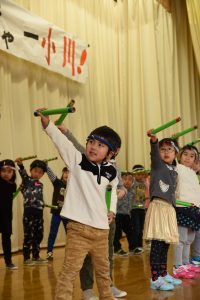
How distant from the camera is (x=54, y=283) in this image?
3084mm

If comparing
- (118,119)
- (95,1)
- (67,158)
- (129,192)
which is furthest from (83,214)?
(95,1)

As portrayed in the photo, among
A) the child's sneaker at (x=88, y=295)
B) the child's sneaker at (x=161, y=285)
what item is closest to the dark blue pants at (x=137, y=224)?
the child's sneaker at (x=161, y=285)

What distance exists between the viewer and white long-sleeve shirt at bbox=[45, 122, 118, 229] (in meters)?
2.04

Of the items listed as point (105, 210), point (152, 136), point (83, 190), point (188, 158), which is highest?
point (152, 136)

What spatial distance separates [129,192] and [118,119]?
1.88 m

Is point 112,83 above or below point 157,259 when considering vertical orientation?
above

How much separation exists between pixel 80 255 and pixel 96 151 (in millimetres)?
491

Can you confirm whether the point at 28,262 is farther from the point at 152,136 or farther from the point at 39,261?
the point at 152,136

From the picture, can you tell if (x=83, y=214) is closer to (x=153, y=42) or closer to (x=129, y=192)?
(x=129, y=192)

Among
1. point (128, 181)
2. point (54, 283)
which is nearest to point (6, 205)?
point (54, 283)

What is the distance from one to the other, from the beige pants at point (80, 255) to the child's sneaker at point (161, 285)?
0.80 meters

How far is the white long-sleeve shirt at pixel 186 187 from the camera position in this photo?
3.39 metres

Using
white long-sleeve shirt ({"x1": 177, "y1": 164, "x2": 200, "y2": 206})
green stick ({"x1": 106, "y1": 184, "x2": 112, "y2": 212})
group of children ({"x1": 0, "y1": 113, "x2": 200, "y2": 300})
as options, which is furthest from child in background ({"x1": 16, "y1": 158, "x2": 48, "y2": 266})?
green stick ({"x1": 106, "y1": 184, "x2": 112, "y2": 212})

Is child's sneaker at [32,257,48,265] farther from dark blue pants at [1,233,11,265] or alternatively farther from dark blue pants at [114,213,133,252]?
dark blue pants at [114,213,133,252]
